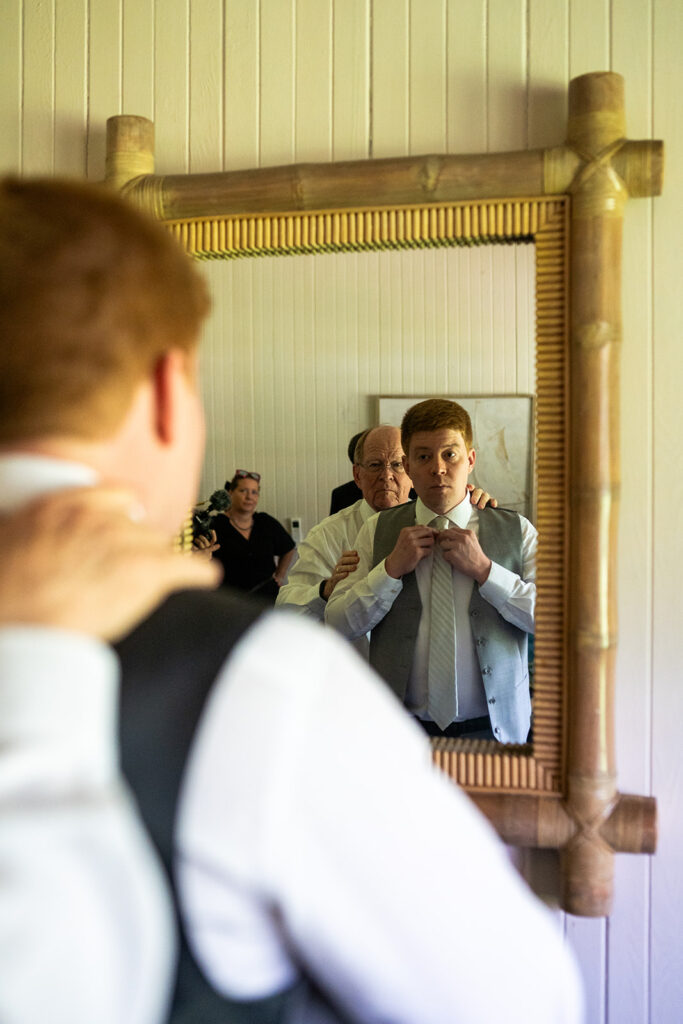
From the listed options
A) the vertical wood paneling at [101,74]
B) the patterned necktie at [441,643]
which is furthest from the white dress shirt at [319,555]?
the vertical wood paneling at [101,74]

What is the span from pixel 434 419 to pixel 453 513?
0.13m

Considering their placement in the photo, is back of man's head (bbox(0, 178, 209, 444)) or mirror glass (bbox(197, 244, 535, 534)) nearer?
back of man's head (bbox(0, 178, 209, 444))

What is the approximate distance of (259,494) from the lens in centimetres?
121

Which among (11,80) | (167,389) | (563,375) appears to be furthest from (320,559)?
(11,80)

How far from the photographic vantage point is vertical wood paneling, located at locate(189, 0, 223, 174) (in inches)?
48.4

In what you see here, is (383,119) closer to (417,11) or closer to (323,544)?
(417,11)

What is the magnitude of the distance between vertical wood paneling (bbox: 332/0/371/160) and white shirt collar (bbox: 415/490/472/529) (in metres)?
0.48

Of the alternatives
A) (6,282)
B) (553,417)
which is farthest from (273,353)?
(6,282)

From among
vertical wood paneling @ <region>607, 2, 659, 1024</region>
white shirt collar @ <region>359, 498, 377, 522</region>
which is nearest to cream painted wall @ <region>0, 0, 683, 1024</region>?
vertical wood paneling @ <region>607, 2, 659, 1024</region>

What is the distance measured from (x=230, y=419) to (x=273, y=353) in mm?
110

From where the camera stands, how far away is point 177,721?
17.0 inches

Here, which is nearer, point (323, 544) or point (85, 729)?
point (85, 729)

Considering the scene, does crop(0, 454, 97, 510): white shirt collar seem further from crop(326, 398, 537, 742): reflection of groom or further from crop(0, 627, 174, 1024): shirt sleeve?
crop(326, 398, 537, 742): reflection of groom

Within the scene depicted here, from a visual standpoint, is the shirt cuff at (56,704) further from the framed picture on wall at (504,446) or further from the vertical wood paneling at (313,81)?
the vertical wood paneling at (313,81)
